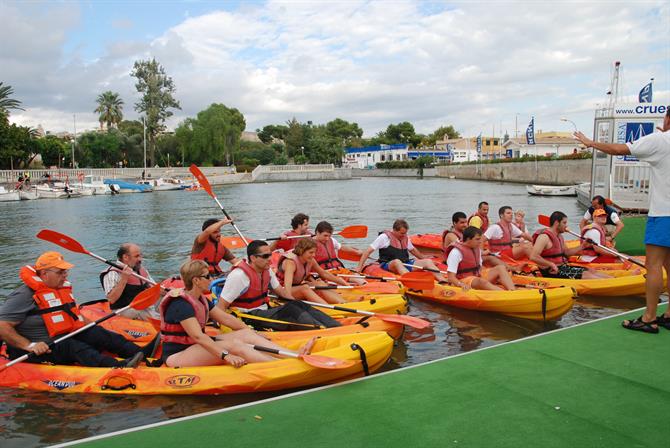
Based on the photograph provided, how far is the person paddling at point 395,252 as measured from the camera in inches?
354

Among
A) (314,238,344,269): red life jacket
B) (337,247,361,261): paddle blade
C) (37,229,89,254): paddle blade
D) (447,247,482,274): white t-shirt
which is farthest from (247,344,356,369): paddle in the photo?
(337,247,361,261): paddle blade

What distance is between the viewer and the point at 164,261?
574 inches

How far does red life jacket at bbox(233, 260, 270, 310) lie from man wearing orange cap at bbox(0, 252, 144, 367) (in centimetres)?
122

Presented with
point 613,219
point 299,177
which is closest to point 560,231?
point 613,219

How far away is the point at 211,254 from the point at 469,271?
4001 mm

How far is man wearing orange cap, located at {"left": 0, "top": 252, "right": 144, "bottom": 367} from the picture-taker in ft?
16.1

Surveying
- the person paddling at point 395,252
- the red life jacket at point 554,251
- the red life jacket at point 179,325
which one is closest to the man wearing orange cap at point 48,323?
the red life jacket at point 179,325

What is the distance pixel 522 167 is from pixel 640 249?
1801 inches

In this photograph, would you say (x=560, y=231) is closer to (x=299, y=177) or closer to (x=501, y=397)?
(x=501, y=397)

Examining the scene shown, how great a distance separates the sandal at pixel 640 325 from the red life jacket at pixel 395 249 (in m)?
4.58

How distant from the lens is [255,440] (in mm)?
3252

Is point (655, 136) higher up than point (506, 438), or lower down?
higher up

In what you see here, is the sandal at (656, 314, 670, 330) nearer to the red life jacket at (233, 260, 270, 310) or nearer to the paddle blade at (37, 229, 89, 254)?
the red life jacket at (233, 260, 270, 310)

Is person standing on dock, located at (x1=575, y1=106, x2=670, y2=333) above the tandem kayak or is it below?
above
